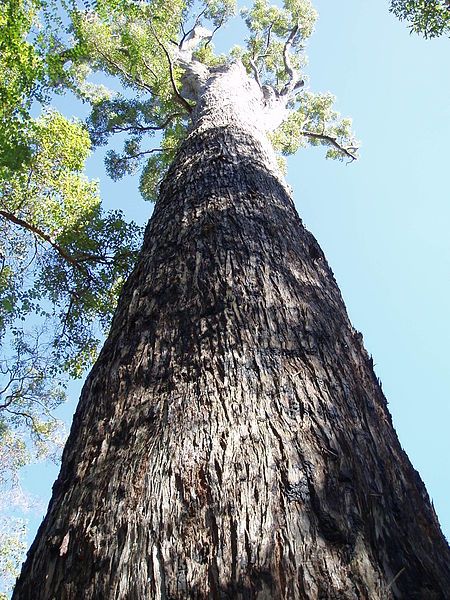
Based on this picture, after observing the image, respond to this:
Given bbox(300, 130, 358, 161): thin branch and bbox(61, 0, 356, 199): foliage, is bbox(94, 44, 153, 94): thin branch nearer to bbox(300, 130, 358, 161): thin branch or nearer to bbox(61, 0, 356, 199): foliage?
bbox(61, 0, 356, 199): foliage

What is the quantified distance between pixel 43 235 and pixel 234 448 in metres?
7.51

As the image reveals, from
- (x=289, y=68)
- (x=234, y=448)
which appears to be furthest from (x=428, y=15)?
(x=234, y=448)

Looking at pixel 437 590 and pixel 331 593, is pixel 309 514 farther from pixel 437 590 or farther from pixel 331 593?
pixel 437 590

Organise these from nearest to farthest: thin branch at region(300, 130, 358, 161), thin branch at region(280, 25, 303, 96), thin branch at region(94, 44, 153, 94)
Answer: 1. thin branch at region(94, 44, 153, 94)
2. thin branch at region(280, 25, 303, 96)
3. thin branch at region(300, 130, 358, 161)

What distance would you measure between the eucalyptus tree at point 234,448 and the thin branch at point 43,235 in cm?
546

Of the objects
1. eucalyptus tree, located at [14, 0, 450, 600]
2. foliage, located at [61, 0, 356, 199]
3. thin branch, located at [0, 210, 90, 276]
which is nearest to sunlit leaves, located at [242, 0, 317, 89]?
foliage, located at [61, 0, 356, 199]

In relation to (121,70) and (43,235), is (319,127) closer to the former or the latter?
(121,70)

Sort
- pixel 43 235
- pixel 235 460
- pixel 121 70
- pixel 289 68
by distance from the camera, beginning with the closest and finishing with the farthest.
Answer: pixel 235 460 → pixel 43 235 → pixel 121 70 → pixel 289 68

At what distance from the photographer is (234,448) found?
164 cm

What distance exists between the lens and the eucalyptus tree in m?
1.35

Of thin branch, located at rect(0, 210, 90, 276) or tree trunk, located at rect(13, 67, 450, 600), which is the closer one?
tree trunk, located at rect(13, 67, 450, 600)

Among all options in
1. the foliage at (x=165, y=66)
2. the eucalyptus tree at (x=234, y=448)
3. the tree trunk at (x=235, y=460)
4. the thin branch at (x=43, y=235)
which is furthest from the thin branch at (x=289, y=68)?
the tree trunk at (x=235, y=460)

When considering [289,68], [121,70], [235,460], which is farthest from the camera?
[289,68]

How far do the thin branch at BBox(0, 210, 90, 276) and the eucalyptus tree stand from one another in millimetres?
5459
